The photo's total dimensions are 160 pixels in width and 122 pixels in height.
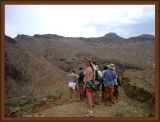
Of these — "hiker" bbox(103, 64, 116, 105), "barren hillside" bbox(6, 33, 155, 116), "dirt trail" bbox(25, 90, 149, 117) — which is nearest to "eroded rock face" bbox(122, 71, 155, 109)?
"barren hillside" bbox(6, 33, 155, 116)

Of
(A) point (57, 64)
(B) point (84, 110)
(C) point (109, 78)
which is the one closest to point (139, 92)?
(C) point (109, 78)

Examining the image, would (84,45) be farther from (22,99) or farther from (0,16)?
(0,16)

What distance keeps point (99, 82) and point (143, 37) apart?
5252 centimetres

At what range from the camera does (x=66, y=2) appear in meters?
9.14

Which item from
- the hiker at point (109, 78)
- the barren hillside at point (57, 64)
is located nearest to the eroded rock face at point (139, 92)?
the barren hillside at point (57, 64)

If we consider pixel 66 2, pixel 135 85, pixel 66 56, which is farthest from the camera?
pixel 66 56

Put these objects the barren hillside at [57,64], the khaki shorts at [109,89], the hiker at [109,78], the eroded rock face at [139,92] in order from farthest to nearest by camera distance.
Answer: the barren hillside at [57,64], the eroded rock face at [139,92], the khaki shorts at [109,89], the hiker at [109,78]

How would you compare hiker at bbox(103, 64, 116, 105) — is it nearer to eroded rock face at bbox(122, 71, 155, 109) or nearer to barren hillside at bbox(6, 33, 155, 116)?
barren hillside at bbox(6, 33, 155, 116)

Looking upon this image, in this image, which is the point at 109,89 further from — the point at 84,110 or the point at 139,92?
the point at 139,92

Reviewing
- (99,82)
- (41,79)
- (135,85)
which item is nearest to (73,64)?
(41,79)

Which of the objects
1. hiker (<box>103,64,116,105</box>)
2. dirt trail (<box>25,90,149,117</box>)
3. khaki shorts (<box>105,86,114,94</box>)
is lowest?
dirt trail (<box>25,90,149,117</box>)

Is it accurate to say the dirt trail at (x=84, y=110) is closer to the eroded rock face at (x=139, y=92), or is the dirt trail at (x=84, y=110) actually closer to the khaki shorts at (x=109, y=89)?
the khaki shorts at (x=109, y=89)

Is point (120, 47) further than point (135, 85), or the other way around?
point (120, 47)

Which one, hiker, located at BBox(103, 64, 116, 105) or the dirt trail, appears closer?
the dirt trail
